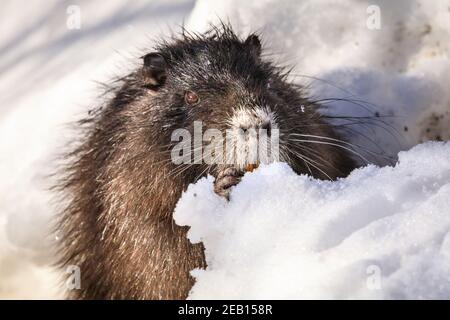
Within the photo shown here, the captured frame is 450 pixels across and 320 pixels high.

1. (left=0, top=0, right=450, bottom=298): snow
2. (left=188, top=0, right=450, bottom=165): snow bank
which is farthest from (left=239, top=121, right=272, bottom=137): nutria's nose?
(left=188, top=0, right=450, bottom=165): snow bank

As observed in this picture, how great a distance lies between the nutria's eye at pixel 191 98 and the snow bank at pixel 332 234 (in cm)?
77

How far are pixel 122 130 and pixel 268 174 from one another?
4.07 feet

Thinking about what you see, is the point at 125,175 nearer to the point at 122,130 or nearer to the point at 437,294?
the point at 122,130

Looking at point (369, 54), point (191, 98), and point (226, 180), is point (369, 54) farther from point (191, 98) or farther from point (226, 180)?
point (226, 180)

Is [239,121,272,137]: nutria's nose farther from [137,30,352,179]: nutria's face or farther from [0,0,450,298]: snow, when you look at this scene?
[0,0,450,298]: snow

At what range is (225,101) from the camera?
362cm

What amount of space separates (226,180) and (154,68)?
0.85m

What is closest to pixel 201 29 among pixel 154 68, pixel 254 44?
pixel 254 44

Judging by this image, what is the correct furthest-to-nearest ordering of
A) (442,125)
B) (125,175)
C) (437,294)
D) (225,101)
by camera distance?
1. (442,125)
2. (125,175)
3. (225,101)
4. (437,294)

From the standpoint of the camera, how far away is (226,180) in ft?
11.2

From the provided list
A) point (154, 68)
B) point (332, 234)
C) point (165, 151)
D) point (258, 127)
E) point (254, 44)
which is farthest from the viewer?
point (254, 44)

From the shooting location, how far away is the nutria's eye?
3.74 metres

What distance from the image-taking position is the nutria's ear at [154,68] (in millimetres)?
3980
